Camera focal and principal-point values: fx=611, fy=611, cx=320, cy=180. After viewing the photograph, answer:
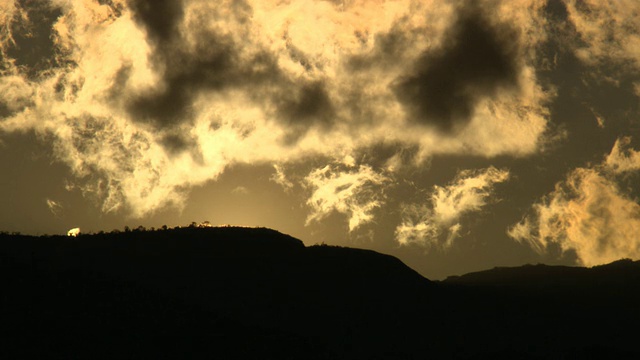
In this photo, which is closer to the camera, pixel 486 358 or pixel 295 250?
pixel 486 358

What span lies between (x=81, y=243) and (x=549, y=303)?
58.2 meters

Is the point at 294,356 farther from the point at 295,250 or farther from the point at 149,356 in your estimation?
the point at 295,250

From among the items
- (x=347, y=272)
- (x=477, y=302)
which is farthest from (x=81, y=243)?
(x=477, y=302)

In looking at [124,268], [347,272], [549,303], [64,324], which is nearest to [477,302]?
[549,303]

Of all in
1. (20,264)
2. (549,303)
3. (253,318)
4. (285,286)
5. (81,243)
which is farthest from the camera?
(549,303)

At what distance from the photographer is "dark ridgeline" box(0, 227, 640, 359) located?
151 feet

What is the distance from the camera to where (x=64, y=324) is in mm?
43906

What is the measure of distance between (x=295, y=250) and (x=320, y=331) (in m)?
15.6

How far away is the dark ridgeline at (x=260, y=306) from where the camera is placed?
46.1 m

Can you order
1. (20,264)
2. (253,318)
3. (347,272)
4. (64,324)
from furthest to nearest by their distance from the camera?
(347,272), (253,318), (20,264), (64,324)

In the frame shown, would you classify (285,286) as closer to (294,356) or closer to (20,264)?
(294,356)

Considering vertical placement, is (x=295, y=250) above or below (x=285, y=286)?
above

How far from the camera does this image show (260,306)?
2318 inches

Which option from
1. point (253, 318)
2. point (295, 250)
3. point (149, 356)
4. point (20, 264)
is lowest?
point (149, 356)
